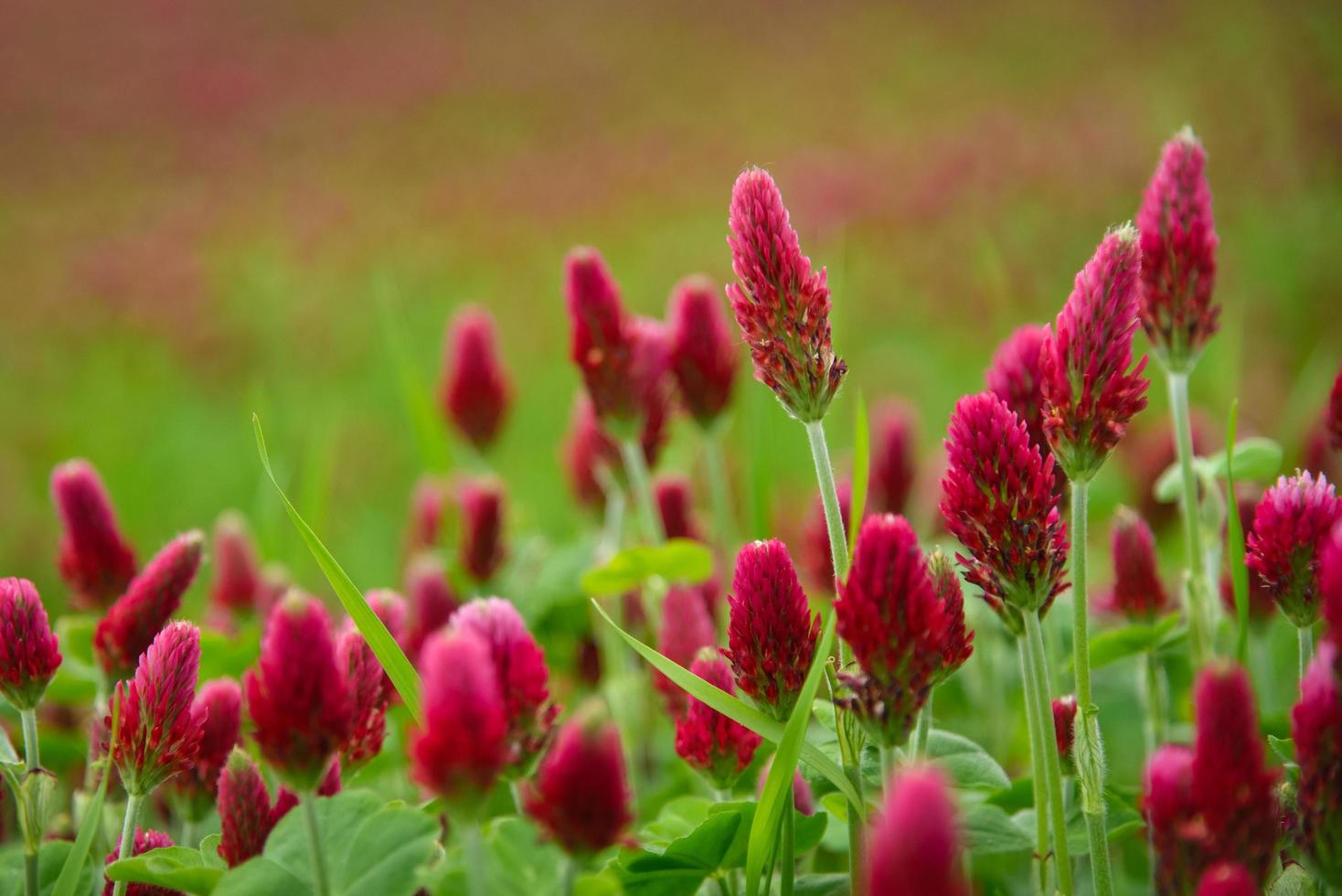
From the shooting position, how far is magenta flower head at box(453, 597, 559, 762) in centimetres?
100

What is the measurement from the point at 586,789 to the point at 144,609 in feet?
2.55

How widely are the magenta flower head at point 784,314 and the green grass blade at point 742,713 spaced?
0.93 feet

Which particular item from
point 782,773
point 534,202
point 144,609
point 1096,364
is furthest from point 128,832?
point 534,202

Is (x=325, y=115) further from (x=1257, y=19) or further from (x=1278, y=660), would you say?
(x=1278, y=660)

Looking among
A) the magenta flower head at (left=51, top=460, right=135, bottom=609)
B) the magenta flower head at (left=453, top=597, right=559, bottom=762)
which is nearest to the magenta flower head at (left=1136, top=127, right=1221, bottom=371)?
the magenta flower head at (left=453, top=597, right=559, bottom=762)

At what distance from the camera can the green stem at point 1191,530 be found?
1.41 m

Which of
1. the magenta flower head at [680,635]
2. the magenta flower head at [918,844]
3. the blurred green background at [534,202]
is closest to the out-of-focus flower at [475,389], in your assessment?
the blurred green background at [534,202]

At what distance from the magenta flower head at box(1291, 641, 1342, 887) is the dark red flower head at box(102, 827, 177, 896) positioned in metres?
1.00

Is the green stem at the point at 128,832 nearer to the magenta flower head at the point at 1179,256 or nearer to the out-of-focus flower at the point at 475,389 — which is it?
the magenta flower head at the point at 1179,256

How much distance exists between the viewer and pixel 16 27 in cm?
1753

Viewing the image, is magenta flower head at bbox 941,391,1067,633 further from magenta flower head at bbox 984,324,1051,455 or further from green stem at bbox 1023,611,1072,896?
magenta flower head at bbox 984,324,1051,455

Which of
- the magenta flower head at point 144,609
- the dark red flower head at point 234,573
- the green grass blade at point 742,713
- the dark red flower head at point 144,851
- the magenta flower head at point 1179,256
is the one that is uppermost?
the magenta flower head at point 1179,256

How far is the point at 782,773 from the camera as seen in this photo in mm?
1051

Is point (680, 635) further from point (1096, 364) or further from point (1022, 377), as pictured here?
point (1096, 364)
